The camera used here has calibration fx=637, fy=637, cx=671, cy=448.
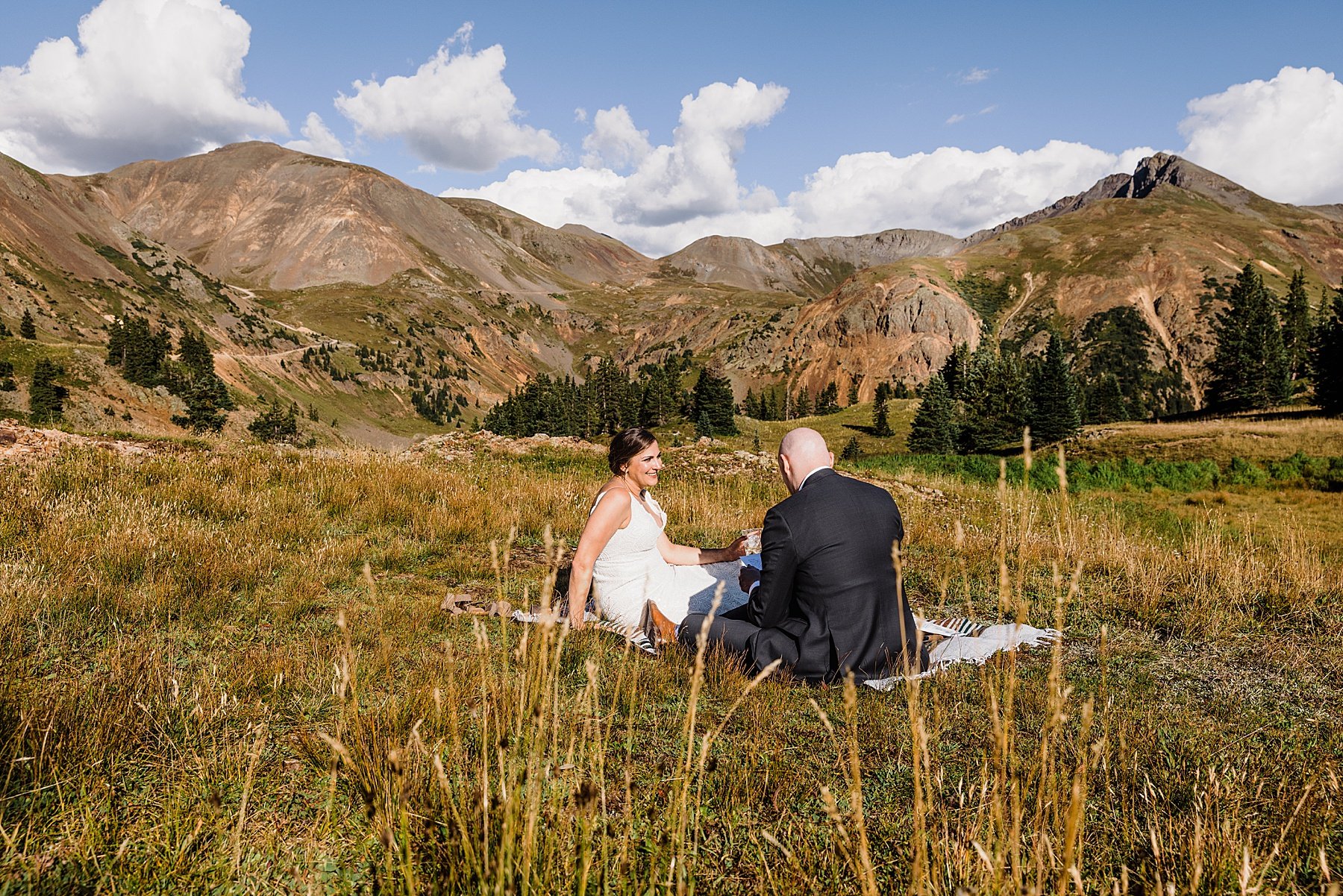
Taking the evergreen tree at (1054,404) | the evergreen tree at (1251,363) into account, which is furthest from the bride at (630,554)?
the evergreen tree at (1251,363)

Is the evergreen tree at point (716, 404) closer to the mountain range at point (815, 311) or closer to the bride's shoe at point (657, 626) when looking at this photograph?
the mountain range at point (815, 311)

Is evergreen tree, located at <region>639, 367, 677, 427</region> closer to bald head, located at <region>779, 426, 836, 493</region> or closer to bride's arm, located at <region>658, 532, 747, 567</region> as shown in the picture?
bride's arm, located at <region>658, 532, 747, 567</region>

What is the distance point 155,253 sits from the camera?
407 feet

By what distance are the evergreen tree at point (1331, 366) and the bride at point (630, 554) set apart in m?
48.8

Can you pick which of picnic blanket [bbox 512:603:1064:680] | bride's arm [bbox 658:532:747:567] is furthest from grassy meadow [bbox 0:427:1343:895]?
bride's arm [bbox 658:532:747:567]

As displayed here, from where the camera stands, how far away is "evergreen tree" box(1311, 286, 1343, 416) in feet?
121

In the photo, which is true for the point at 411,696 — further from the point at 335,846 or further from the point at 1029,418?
the point at 1029,418

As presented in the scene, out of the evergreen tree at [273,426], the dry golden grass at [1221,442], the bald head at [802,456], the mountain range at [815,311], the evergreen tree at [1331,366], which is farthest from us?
the mountain range at [815,311]

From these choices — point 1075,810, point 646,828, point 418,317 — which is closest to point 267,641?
point 646,828

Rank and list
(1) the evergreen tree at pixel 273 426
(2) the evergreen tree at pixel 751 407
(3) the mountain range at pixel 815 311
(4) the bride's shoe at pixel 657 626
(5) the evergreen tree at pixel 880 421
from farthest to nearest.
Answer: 1. (3) the mountain range at pixel 815 311
2. (2) the evergreen tree at pixel 751 407
3. (5) the evergreen tree at pixel 880 421
4. (1) the evergreen tree at pixel 273 426
5. (4) the bride's shoe at pixel 657 626

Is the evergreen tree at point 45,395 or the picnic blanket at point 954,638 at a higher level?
the evergreen tree at point 45,395

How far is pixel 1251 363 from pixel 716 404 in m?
43.2

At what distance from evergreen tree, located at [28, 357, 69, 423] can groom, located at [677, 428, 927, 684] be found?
4953cm

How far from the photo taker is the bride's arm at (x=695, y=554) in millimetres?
5043
